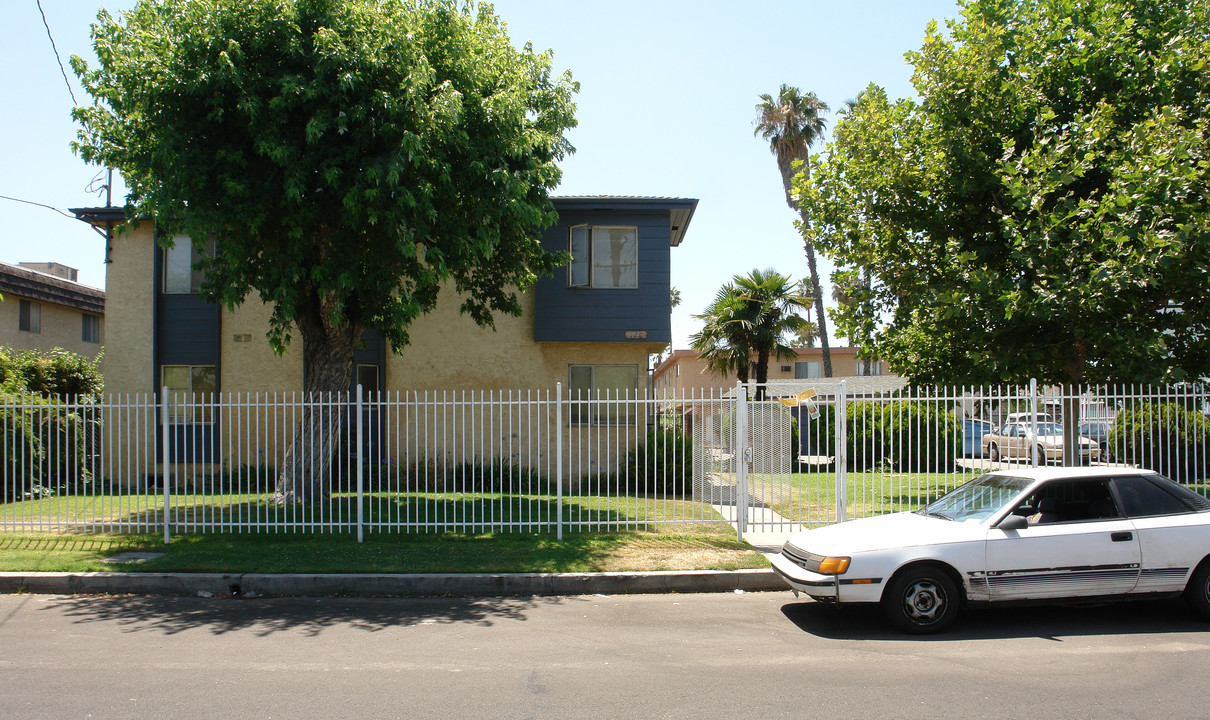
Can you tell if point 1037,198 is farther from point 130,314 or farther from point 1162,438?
point 130,314

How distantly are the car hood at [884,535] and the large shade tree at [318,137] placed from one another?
6062 millimetres

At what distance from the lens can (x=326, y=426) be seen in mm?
13641

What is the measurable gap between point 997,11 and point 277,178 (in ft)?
37.7

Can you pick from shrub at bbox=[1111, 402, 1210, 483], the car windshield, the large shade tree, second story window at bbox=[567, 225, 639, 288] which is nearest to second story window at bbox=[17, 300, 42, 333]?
the large shade tree

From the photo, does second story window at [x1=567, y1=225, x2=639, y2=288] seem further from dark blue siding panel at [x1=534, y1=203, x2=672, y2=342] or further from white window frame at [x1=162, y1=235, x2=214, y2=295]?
white window frame at [x1=162, y1=235, x2=214, y2=295]

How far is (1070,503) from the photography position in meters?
7.06

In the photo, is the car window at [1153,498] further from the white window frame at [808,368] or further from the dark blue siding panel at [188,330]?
the white window frame at [808,368]

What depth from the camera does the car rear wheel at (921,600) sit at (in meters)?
6.71

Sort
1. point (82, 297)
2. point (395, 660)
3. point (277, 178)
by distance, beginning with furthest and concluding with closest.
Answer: point (82, 297) → point (277, 178) → point (395, 660)

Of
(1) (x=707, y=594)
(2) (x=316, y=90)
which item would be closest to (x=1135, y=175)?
(1) (x=707, y=594)

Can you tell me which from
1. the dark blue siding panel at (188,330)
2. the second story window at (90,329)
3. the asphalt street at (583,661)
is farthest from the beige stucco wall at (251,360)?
the second story window at (90,329)

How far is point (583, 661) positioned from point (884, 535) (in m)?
2.77

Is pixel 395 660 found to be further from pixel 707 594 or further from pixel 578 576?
pixel 707 594

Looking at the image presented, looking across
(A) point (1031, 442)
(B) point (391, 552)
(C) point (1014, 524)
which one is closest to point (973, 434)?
(A) point (1031, 442)
